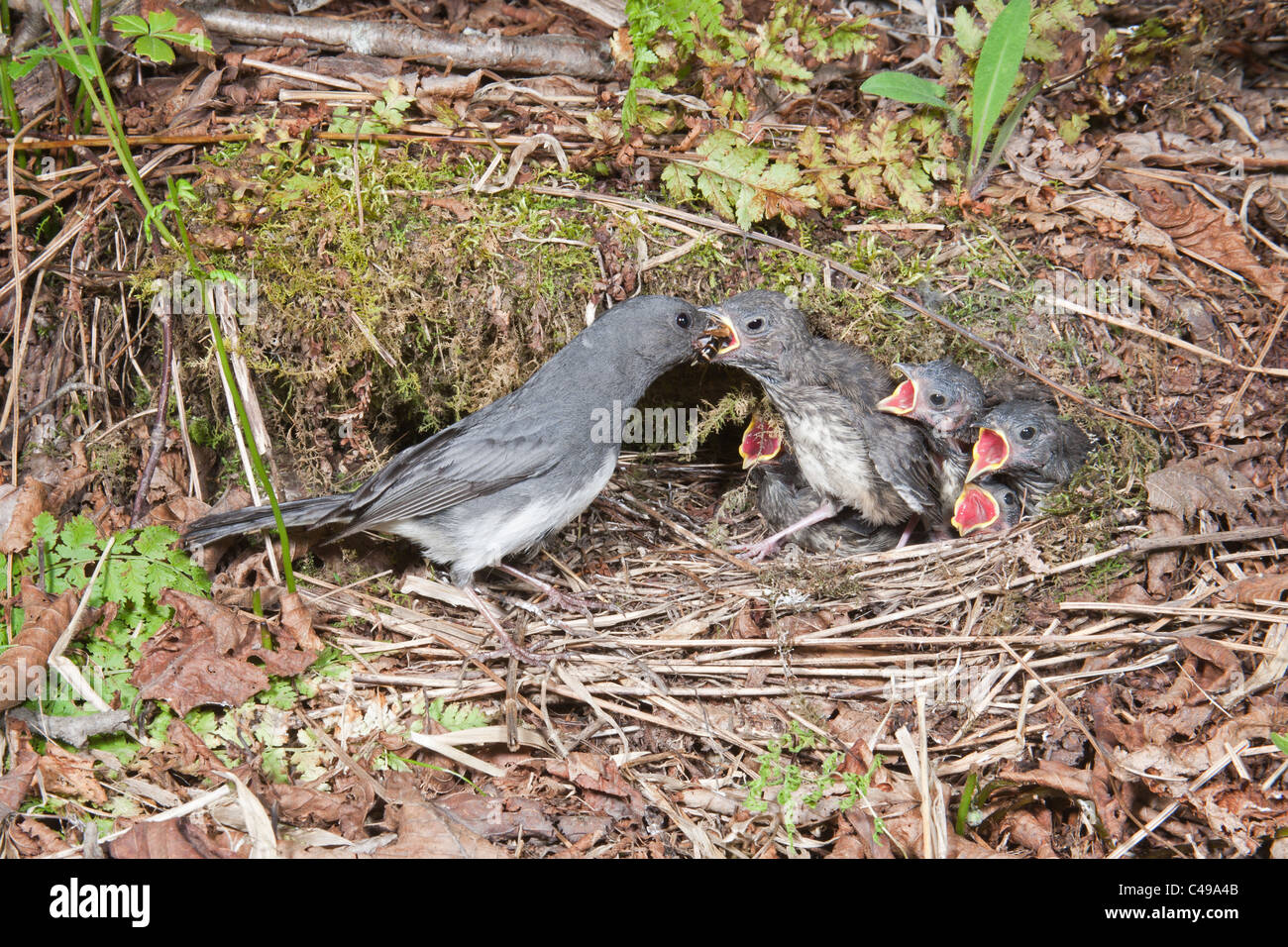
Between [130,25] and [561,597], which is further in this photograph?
[561,597]

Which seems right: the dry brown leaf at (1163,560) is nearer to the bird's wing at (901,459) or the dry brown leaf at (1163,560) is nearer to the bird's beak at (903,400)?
the bird's wing at (901,459)

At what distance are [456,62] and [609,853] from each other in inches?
155

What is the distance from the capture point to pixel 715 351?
14.7 ft

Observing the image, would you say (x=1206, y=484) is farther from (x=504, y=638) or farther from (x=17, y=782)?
(x=17, y=782)

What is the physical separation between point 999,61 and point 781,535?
95.1 inches

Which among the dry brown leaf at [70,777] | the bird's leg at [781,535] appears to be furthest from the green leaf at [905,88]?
the dry brown leaf at [70,777]

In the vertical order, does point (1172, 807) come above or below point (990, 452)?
below

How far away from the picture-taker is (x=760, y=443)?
16.1 ft

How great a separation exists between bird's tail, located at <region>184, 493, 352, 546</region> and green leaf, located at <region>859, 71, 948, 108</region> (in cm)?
Result: 302

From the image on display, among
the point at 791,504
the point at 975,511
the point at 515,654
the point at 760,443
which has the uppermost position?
the point at 760,443

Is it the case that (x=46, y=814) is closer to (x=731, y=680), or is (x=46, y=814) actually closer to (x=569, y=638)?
(x=569, y=638)

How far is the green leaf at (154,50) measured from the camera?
4121 mm

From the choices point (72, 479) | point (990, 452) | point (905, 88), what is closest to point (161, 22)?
point (72, 479)

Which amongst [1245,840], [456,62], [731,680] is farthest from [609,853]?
[456,62]
